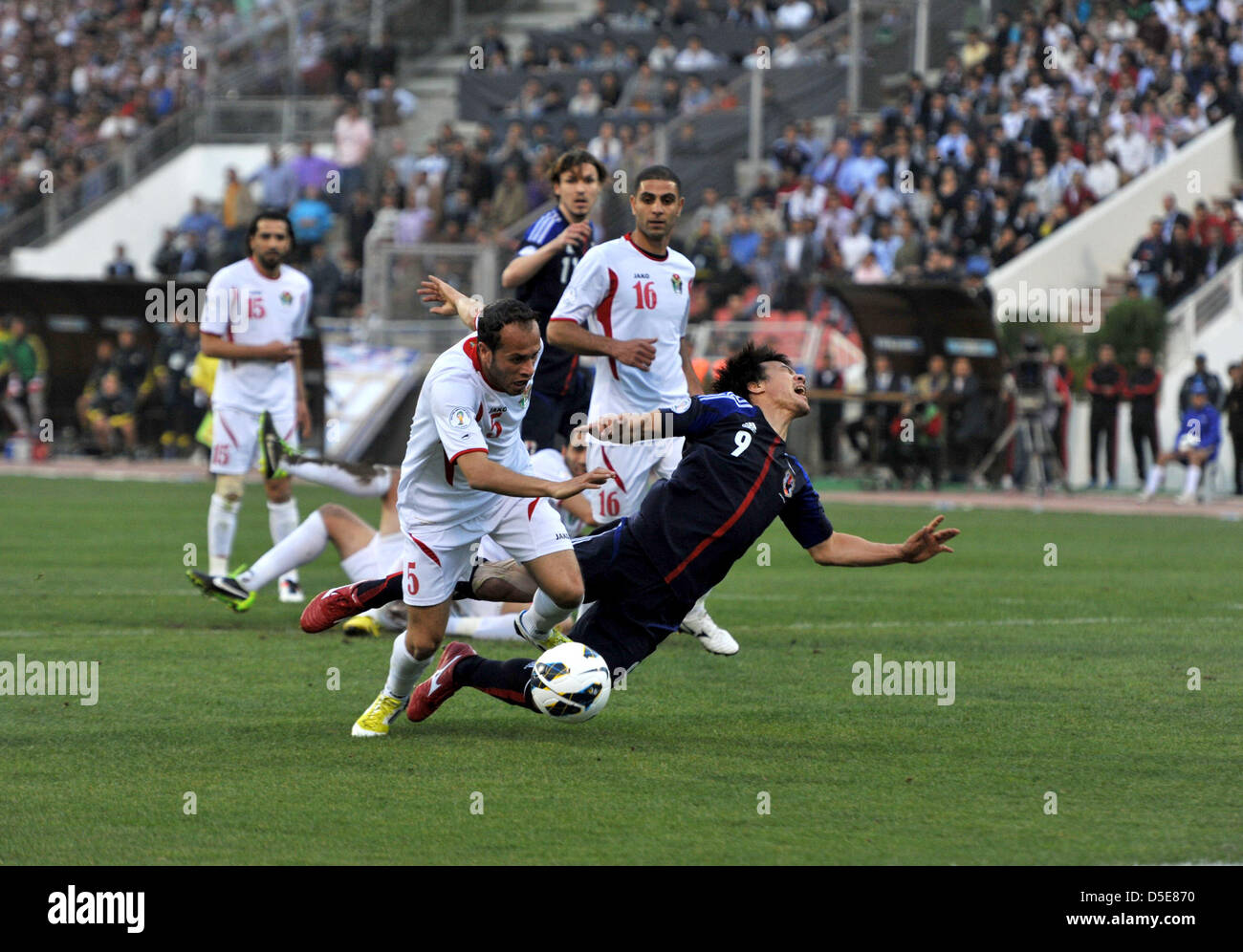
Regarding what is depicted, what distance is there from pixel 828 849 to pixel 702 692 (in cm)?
298

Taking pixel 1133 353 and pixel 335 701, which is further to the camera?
pixel 1133 353

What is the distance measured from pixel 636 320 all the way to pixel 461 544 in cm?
280

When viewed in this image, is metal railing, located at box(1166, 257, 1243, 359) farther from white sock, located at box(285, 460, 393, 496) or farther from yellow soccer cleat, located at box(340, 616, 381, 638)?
yellow soccer cleat, located at box(340, 616, 381, 638)

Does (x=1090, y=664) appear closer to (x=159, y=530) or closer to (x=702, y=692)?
(x=702, y=692)

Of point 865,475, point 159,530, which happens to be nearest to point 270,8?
point 865,475

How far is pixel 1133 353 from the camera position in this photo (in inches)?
936

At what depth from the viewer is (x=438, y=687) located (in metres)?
7.61

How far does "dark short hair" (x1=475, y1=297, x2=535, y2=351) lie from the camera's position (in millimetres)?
7219

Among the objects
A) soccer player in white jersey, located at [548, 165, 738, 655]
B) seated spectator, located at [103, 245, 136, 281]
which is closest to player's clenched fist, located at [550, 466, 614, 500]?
soccer player in white jersey, located at [548, 165, 738, 655]

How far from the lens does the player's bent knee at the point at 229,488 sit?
11891mm

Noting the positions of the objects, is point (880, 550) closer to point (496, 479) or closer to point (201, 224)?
point (496, 479)

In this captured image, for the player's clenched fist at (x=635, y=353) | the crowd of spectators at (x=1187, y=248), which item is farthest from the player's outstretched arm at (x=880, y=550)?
the crowd of spectators at (x=1187, y=248)

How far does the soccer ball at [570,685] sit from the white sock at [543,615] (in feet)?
1.59

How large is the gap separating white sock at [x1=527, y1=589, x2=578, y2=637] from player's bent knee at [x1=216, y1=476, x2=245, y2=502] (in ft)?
14.4
